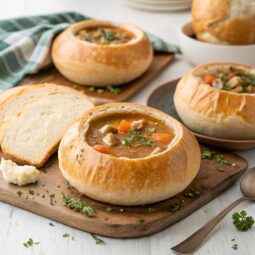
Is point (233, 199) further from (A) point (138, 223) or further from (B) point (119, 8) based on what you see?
(B) point (119, 8)

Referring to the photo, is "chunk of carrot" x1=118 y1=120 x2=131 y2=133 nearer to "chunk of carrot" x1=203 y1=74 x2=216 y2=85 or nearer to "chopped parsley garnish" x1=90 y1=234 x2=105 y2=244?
"chopped parsley garnish" x1=90 y1=234 x2=105 y2=244

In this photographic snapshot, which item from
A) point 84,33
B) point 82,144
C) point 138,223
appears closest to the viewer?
point 138,223

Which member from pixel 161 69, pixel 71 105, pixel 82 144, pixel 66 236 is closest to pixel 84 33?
pixel 161 69

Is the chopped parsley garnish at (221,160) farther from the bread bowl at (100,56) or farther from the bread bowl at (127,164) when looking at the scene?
the bread bowl at (100,56)

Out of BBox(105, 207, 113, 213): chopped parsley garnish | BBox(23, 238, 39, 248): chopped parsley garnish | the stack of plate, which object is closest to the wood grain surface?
BBox(105, 207, 113, 213): chopped parsley garnish

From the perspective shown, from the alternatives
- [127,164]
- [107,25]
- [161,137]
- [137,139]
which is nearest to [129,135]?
[137,139]
